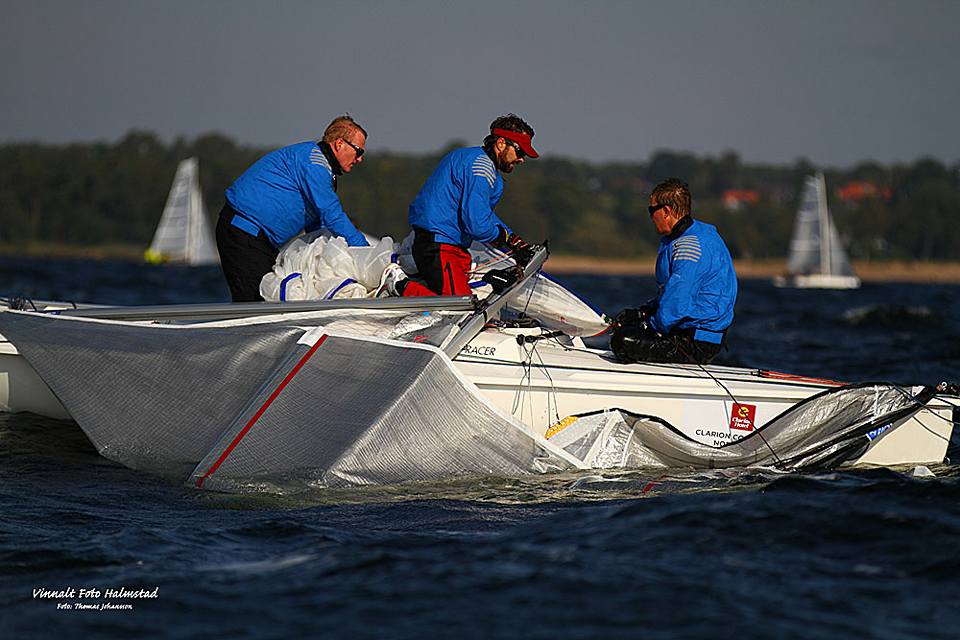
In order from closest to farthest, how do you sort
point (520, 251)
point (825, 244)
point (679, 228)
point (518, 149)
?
point (679, 228)
point (518, 149)
point (520, 251)
point (825, 244)

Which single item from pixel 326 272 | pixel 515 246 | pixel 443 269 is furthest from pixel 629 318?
pixel 326 272

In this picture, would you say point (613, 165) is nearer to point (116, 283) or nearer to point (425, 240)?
point (116, 283)

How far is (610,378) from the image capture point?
6.19 m

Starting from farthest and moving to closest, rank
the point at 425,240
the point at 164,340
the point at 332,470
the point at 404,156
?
1. the point at 404,156
2. the point at 425,240
3. the point at 164,340
4. the point at 332,470

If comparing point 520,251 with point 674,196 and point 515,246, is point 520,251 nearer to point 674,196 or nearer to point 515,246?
point 515,246

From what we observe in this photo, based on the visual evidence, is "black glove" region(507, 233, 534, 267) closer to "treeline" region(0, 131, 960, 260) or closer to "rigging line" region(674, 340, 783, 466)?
"rigging line" region(674, 340, 783, 466)

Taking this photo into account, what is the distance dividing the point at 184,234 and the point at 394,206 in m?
31.5

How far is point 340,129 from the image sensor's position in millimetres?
6840

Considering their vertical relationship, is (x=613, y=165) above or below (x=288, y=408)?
above

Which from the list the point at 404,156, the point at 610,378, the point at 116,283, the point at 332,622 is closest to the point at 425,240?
the point at 610,378

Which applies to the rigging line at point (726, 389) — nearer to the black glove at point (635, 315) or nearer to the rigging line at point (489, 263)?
the black glove at point (635, 315)

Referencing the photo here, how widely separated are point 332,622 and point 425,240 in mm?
3569

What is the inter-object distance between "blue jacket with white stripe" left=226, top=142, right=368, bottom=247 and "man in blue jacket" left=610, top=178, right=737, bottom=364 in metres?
1.73

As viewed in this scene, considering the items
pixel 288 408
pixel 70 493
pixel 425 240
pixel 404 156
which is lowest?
pixel 70 493
